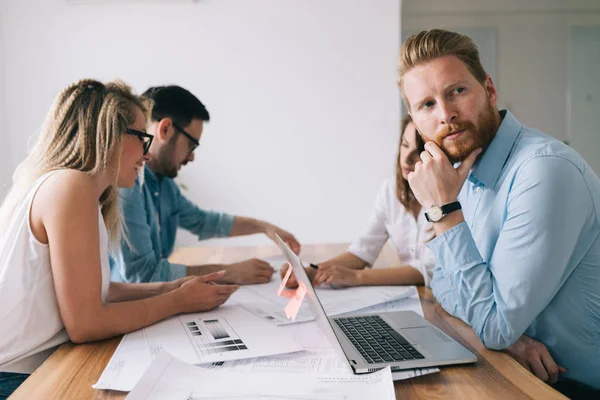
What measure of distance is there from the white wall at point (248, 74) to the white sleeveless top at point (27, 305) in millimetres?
2877

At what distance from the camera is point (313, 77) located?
402 cm

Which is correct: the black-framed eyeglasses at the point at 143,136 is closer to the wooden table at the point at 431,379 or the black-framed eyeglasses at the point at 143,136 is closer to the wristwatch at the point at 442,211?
the wooden table at the point at 431,379

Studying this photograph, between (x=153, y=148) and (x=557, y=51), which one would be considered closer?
(x=153, y=148)

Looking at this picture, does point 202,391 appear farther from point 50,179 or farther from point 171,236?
point 171,236

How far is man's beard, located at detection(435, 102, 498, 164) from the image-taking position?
125cm

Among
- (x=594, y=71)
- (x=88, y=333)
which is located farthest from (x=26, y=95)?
(x=594, y=71)

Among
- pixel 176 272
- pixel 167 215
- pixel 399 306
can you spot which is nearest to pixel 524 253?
pixel 399 306

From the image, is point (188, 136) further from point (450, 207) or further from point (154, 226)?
point (450, 207)

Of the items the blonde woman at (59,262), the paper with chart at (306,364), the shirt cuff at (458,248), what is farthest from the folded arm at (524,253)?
the blonde woman at (59,262)

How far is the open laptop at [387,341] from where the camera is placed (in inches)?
37.5

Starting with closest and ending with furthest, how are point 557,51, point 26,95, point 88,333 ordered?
point 88,333
point 26,95
point 557,51

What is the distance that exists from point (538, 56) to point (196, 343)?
4156mm

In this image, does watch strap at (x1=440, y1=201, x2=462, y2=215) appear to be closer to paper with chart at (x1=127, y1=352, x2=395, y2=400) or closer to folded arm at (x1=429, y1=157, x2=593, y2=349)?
folded arm at (x1=429, y1=157, x2=593, y2=349)

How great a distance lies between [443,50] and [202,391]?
0.91 metres
